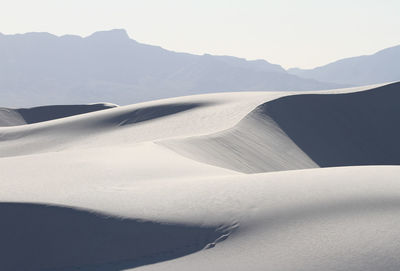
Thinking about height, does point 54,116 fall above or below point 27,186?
below

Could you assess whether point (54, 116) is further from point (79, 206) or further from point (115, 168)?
point (79, 206)

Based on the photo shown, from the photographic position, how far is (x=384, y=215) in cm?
769

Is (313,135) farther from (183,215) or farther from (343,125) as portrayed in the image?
(183,215)

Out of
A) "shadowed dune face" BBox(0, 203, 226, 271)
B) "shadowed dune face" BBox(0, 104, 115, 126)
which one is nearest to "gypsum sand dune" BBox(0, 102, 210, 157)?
"shadowed dune face" BBox(0, 203, 226, 271)

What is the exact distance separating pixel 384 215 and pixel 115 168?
17.6ft

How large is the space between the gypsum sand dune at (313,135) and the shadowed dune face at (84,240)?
8948mm

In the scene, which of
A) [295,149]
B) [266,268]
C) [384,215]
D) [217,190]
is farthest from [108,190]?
[295,149]

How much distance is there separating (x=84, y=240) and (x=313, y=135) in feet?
73.7

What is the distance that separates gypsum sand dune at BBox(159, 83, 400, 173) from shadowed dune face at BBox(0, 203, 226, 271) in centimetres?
895

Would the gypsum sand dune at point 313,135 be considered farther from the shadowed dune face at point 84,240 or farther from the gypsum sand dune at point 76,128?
the shadowed dune face at point 84,240

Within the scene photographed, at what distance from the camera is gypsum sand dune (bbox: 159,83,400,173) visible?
64.6ft

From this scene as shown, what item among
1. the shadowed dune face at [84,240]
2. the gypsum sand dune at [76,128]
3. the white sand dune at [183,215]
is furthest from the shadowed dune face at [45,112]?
the shadowed dune face at [84,240]

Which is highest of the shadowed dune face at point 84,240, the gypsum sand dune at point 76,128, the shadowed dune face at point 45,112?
the shadowed dune face at point 84,240

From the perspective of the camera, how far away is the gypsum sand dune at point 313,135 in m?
19.7
